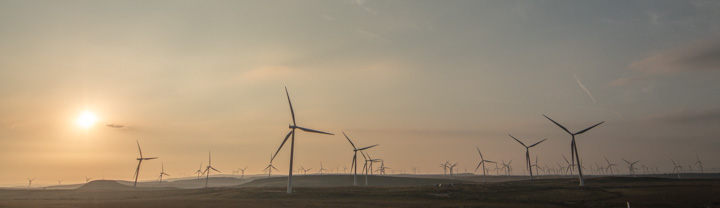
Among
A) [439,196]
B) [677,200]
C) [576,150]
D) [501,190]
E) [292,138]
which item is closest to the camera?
[677,200]

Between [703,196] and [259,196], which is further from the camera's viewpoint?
[259,196]

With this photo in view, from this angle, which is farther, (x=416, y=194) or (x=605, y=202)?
(x=416, y=194)

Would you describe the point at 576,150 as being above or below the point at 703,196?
above

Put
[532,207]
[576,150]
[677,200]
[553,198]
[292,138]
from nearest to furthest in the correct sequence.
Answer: [532,207], [677,200], [553,198], [292,138], [576,150]

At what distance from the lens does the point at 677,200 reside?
6325 centimetres

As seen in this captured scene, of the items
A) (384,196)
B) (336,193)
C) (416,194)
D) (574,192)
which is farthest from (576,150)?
(336,193)

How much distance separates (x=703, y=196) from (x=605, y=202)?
1904 cm

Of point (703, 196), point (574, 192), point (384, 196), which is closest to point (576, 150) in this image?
point (574, 192)

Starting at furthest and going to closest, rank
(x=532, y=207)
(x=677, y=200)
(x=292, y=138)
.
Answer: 1. (x=292, y=138)
2. (x=677, y=200)
3. (x=532, y=207)

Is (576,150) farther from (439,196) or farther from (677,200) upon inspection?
(439,196)

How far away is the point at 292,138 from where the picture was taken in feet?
324

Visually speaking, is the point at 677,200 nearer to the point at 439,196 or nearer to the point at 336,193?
the point at 439,196

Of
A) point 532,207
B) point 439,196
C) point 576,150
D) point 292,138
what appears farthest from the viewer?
point 576,150

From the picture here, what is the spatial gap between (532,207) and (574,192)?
92.5ft
